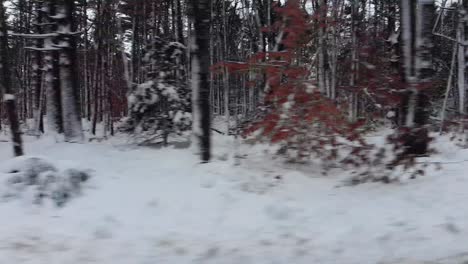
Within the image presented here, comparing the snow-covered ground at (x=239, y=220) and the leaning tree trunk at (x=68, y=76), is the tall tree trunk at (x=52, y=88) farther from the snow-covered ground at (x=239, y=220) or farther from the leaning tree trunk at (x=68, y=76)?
the snow-covered ground at (x=239, y=220)

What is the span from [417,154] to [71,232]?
5.76 meters

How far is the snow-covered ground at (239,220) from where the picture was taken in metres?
4.96

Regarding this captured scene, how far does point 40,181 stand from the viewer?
6566 mm

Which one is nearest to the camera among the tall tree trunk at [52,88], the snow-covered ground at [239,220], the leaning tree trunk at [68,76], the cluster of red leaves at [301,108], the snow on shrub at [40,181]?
the snow-covered ground at [239,220]

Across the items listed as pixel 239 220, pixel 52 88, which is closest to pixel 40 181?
pixel 239 220

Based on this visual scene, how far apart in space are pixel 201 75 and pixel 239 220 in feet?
11.5

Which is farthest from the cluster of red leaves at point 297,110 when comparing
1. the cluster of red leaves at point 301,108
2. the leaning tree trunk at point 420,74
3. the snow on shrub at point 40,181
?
the snow on shrub at point 40,181

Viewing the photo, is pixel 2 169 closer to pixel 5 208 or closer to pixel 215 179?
pixel 5 208

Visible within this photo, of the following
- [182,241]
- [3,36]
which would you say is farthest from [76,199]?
[3,36]

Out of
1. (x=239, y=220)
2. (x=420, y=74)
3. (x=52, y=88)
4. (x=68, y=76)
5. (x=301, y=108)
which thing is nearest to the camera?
(x=239, y=220)

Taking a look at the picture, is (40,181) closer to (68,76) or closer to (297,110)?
(297,110)

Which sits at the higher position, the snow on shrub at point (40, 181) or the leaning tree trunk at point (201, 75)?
the leaning tree trunk at point (201, 75)

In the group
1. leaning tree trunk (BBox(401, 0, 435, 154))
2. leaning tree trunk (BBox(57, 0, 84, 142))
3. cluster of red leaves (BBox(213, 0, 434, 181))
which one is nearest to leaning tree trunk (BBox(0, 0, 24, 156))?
leaning tree trunk (BBox(57, 0, 84, 142))

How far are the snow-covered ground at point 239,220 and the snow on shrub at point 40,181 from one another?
14 cm
